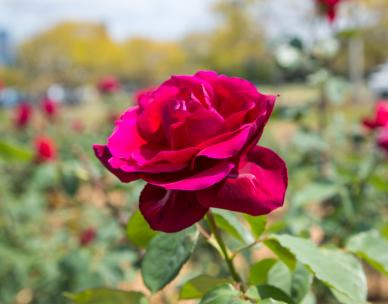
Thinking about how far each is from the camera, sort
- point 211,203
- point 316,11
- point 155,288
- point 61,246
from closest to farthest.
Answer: point 211,203 < point 155,288 < point 316,11 < point 61,246

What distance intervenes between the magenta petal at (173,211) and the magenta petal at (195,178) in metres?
0.02

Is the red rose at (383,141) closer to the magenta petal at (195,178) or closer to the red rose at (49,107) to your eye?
the magenta petal at (195,178)

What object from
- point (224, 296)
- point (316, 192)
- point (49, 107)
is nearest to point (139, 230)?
point (224, 296)

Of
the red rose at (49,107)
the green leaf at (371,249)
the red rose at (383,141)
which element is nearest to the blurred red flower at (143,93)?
the green leaf at (371,249)

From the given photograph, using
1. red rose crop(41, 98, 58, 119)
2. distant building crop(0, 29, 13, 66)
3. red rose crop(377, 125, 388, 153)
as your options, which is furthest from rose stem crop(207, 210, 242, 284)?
distant building crop(0, 29, 13, 66)

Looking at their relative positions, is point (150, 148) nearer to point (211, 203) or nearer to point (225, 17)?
point (211, 203)

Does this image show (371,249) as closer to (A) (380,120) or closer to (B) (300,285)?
(B) (300,285)

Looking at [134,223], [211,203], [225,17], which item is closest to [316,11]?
[134,223]

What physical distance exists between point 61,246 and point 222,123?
90.7 inches

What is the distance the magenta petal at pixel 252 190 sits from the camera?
525 mm

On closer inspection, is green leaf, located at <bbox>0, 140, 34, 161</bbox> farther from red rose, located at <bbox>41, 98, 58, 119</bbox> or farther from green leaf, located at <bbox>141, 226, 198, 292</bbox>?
red rose, located at <bbox>41, 98, 58, 119</bbox>

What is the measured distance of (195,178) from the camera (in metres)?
0.51

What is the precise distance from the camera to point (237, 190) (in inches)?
20.9

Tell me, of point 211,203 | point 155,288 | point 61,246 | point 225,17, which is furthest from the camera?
point 225,17
